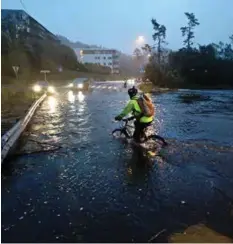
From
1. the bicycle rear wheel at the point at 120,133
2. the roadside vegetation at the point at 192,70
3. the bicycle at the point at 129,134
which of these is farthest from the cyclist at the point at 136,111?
the roadside vegetation at the point at 192,70

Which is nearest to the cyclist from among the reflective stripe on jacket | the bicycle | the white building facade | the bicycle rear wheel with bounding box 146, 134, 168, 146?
the reflective stripe on jacket

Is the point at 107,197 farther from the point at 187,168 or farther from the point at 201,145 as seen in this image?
the point at 201,145

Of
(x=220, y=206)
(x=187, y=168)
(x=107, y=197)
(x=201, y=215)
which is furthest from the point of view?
(x=187, y=168)

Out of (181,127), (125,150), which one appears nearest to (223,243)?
(125,150)

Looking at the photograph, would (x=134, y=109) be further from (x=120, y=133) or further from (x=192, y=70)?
(x=192, y=70)

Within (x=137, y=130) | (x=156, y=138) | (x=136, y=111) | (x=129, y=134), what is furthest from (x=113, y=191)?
(x=129, y=134)

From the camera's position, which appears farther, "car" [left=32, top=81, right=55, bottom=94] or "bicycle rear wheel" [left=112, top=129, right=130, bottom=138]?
"car" [left=32, top=81, right=55, bottom=94]

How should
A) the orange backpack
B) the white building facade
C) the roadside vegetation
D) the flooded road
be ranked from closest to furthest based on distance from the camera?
the flooded road
the orange backpack
the roadside vegetation
the white building facade

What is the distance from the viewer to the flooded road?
5332mm

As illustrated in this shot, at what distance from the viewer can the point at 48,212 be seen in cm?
595

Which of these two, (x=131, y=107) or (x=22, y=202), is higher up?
(x=131, y=107)

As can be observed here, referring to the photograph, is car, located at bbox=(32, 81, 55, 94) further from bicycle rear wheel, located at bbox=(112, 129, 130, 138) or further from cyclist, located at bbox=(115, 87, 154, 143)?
cyclist, located at bbox=(115, 87, 154, 143)

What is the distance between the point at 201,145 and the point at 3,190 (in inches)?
262

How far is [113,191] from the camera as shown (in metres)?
7.04
